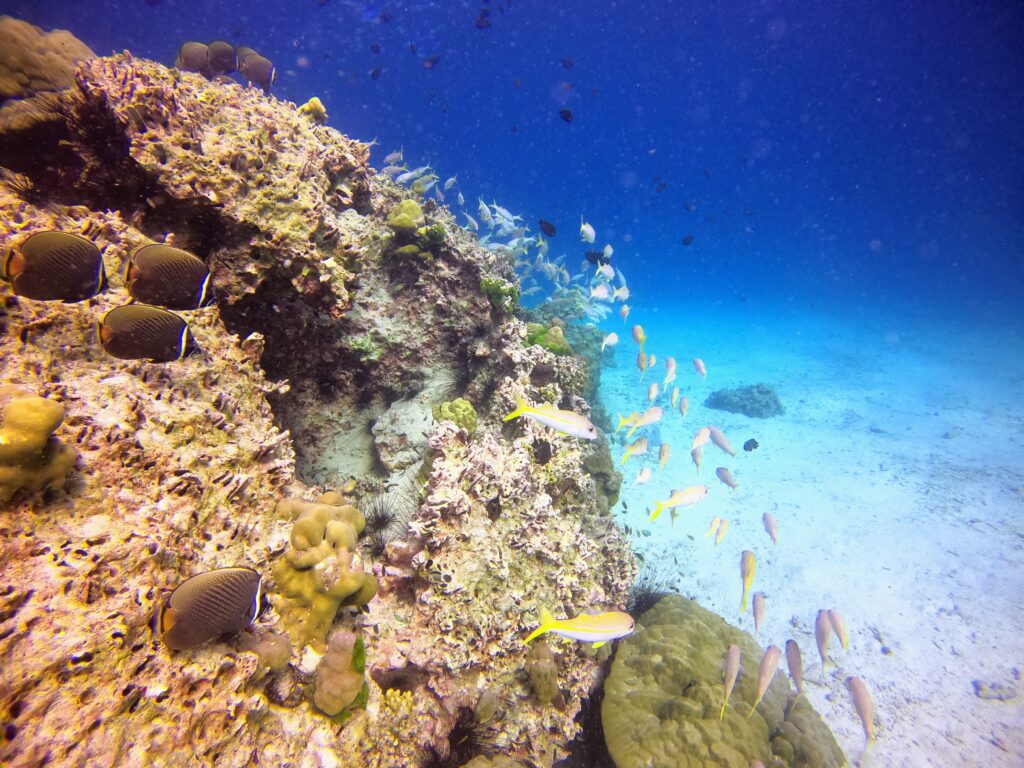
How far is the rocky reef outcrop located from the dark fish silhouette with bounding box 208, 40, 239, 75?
3432mm

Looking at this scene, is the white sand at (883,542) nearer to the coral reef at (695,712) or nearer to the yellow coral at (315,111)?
the coral reef at (695,712)

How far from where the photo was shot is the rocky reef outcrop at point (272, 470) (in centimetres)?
179

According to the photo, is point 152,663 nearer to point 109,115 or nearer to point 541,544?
point 541,544

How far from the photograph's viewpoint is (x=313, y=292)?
4.00 meters

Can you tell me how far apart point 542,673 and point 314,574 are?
91.4 inches

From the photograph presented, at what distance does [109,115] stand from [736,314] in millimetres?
59957

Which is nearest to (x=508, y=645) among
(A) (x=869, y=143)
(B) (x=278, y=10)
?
(B) (x=278, y=10)

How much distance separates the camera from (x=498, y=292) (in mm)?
5574

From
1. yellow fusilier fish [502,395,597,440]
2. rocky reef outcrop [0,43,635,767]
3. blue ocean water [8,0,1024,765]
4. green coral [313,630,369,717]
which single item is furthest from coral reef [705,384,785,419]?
green coral [313,630,369,717]

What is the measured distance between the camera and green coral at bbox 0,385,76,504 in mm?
1694

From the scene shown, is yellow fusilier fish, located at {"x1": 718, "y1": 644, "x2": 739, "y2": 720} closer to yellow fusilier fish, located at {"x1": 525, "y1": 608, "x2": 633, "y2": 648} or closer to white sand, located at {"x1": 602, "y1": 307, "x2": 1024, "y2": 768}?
white sand, located at {"x1": 602, "y1": 307, "x2": 1024, "y2": 768}

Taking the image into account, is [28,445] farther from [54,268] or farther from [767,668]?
[767,668]

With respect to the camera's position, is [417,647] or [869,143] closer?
[417,647]

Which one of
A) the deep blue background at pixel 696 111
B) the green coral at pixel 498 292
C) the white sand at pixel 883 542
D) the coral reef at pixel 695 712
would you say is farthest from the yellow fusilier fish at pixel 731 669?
the deep blue background at pixel 696 111
